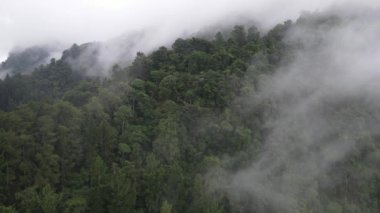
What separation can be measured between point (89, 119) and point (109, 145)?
3100 mm

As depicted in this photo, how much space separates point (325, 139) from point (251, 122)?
25.9ft

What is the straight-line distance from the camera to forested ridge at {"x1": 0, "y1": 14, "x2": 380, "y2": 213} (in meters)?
35.8

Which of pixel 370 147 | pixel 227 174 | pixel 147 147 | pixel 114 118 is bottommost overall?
pixel 370 147

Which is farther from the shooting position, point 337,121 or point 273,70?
point 273,70

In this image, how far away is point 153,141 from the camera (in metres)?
42.9

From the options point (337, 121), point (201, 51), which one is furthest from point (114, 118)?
point (337, 121)

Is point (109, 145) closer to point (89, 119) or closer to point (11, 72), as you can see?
point (89, 119)

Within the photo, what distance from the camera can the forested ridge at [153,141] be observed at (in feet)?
117

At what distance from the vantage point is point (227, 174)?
137ft

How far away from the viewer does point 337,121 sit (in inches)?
1976

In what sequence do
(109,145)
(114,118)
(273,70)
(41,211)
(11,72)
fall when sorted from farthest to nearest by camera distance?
(11,72) < (273,70) < (114,118) < (109,145) < (41,211)

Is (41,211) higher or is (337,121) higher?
(41,211)

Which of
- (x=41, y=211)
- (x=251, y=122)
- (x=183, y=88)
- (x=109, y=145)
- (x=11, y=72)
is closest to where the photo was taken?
(x=41, y=211)

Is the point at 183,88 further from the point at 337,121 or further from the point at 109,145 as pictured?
the point at 337,121
